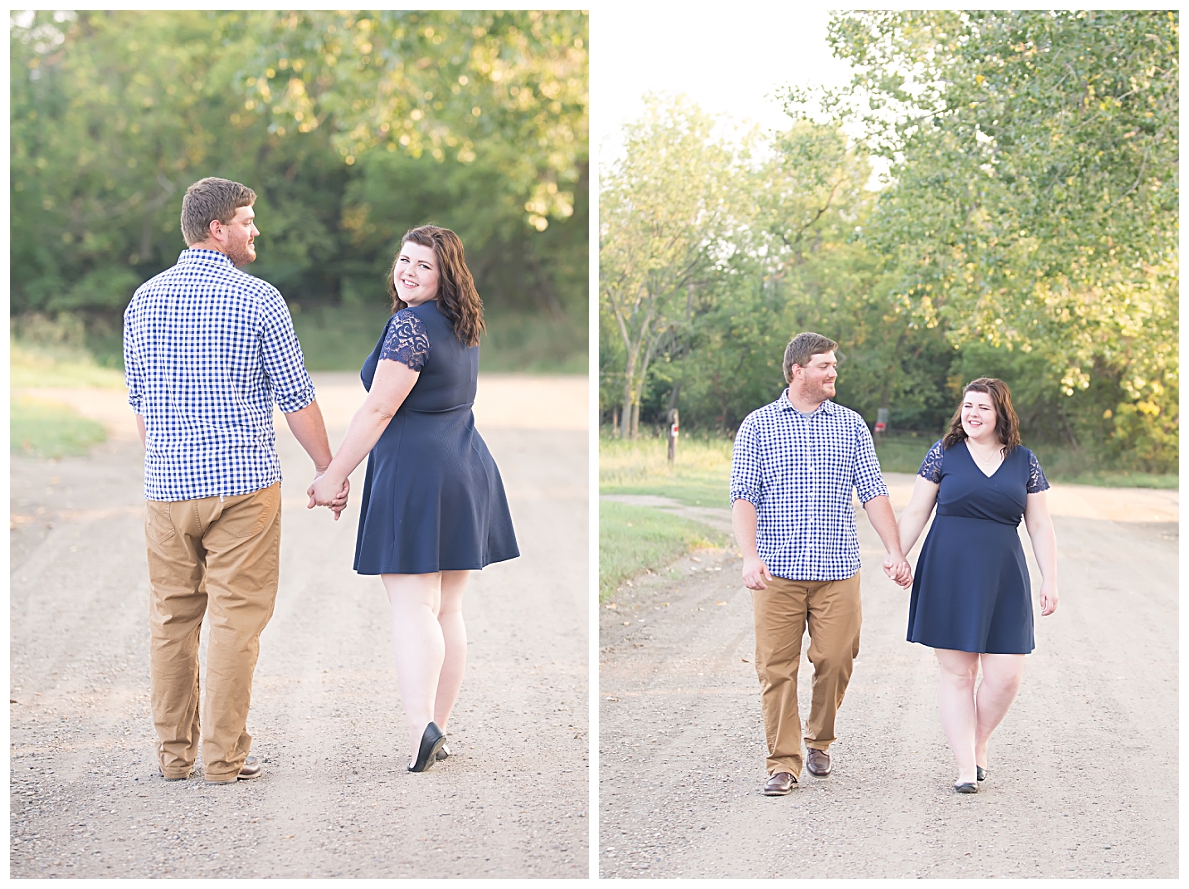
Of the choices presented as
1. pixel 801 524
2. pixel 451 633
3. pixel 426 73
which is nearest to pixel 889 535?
pixel 801 524

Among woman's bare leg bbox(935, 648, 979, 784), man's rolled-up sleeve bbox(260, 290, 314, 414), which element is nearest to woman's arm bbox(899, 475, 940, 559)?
woman's bare leg bbox(935, 648, 979, 784)

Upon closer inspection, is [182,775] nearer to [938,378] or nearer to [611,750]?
[611,750]

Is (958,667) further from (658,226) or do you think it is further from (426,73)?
(426,73)

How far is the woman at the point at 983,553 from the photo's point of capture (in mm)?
3453

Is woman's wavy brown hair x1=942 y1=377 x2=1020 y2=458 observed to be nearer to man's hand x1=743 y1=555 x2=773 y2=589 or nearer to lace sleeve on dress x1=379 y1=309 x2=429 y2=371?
man's hand x1=743 y1=555 x2=773 y2=589

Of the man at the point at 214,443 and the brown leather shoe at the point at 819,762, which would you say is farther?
the brown leather shoe at the point at 819,762

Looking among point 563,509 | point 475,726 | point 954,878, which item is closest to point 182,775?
point 475,726

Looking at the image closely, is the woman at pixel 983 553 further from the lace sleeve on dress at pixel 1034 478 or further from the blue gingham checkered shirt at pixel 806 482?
the blue gingham checkered shirt at pixel 806 482

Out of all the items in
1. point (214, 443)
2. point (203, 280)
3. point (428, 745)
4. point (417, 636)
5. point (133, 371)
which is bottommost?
point (428, 745)

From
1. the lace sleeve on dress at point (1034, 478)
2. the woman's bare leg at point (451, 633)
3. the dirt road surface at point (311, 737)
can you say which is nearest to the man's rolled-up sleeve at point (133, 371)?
the woman's bare leg at point (451, 633)

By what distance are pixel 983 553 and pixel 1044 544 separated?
0.19 m

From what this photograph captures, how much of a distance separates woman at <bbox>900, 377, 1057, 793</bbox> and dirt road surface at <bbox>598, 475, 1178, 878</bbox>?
10 centimetres

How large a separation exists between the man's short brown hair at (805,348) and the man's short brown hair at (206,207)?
163 centimetres

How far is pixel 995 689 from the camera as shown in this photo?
3537mm
